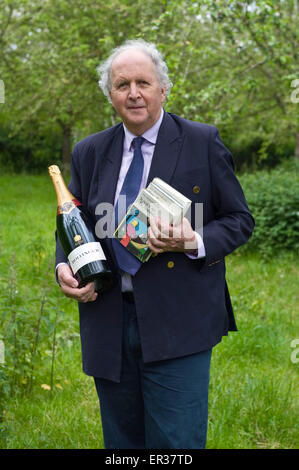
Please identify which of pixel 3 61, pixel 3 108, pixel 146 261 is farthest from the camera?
pixel 3 108

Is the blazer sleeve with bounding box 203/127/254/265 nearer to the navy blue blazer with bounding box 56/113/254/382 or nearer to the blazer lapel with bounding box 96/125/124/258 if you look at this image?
the navy blue blazer with bounding box 56/113/254/382

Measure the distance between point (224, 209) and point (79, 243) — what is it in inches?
24.6

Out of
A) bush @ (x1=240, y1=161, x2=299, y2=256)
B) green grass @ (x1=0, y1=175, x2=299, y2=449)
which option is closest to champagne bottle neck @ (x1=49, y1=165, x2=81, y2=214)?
green grass @ (x1=0, y1=175, x2=299, y2=449)

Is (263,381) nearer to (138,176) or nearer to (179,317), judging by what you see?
(179,317)

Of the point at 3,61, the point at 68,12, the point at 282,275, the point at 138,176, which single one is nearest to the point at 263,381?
the point at 138,176

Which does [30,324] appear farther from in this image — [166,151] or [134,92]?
[134,92]

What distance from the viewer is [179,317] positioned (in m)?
2.16

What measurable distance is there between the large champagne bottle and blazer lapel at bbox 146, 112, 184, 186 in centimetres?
36

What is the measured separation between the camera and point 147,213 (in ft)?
6.65

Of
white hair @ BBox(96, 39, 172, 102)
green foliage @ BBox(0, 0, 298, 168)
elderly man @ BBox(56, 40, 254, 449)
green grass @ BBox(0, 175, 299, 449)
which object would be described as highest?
green foliage @ BBox(0, 0, 298, 168)

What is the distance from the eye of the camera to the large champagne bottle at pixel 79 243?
2.15 metres

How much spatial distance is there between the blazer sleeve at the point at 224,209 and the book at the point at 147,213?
0.71 ft

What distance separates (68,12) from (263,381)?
12.7 meters

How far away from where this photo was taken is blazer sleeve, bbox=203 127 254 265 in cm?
213
